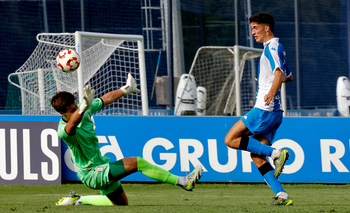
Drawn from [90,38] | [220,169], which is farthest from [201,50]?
[220,169]

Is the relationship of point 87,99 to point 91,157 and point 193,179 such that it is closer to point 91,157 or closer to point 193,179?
point 91,157

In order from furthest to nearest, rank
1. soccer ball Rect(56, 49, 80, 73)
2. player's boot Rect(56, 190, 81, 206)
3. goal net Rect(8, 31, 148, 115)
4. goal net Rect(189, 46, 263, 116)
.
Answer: goal net Rect(189, 46, 263, 116), goal net Rect(8, 31, 148, 115), soccer ball Rect(56, 49, 80, 73), player's boot Rect(56, 190, 81, 206)

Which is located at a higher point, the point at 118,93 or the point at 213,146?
the point at 118,93

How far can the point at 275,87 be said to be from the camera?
5.66 metres

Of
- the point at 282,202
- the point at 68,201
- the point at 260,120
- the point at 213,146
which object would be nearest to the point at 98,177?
the point at 68,201

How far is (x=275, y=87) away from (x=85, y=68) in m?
6.34

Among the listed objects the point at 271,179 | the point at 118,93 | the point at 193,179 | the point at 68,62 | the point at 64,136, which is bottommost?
the point at 271,179

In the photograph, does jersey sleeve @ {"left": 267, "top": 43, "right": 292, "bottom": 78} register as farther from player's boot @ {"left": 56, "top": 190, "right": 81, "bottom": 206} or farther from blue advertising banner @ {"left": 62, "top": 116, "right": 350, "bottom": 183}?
blue advertising banner @ {"left": 62, "top": 116, "right": 350, "bottom": 183}

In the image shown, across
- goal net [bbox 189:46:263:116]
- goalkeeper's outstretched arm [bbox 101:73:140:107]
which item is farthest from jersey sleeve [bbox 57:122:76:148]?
goal net [bbox 189:46:263:116]

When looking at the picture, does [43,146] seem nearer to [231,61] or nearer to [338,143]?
[338,143]

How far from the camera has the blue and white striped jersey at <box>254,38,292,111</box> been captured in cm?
577

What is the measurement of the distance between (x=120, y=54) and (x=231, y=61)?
3.54m

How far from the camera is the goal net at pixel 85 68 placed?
1091 centimetres

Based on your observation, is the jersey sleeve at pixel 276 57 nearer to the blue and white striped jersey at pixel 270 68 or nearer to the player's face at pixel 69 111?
the blue and white striped jersey at pixel 270 68
